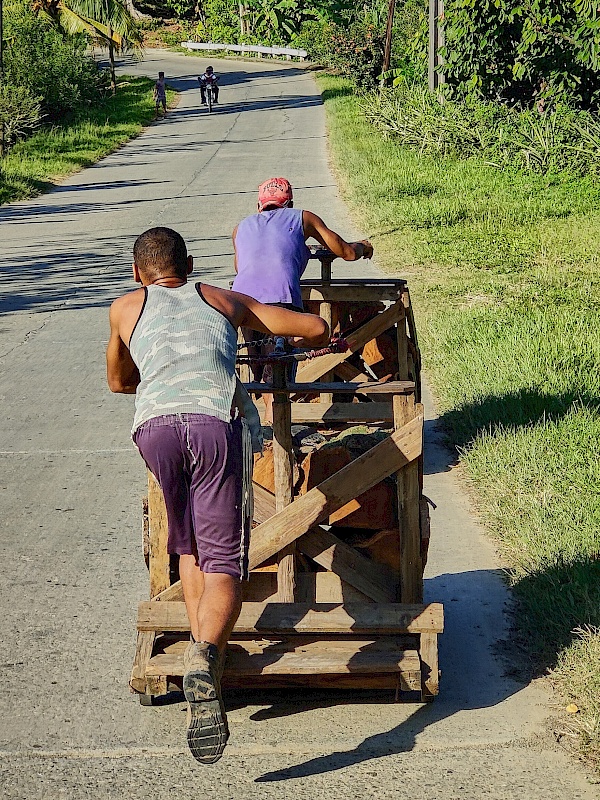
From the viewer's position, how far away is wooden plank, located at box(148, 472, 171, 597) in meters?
3.92

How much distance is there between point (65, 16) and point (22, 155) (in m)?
13.4

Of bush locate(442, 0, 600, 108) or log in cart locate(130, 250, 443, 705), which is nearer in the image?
log in cart locate(130, 250, 443, 705)

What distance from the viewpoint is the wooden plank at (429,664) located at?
380 cm

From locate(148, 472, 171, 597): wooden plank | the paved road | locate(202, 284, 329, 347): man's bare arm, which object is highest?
locate(202, 284, 329, 347): man's bare arm

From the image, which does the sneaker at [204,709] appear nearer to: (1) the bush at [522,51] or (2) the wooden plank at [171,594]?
(2) the wooden plank at [171,594]

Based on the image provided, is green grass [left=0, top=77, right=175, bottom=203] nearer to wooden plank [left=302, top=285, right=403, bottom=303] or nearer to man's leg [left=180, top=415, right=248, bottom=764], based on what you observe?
wooden plank [left=302, top=285, right=403, bottom=303]

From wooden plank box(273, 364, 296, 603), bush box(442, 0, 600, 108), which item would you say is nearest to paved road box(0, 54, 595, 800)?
wooden plank box(273, 364, 296, 603)

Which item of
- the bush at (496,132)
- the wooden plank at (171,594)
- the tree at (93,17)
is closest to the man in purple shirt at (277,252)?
the wooden plank at (171,594)

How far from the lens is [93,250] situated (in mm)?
15898

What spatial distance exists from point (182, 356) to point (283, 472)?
0.73 meters

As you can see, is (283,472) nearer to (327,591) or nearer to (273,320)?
(327,591)

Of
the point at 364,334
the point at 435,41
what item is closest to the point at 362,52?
the point at 435,41

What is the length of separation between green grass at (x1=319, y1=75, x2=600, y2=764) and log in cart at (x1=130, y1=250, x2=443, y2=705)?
24.8 inches

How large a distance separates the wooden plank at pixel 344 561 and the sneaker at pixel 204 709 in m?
0.80
